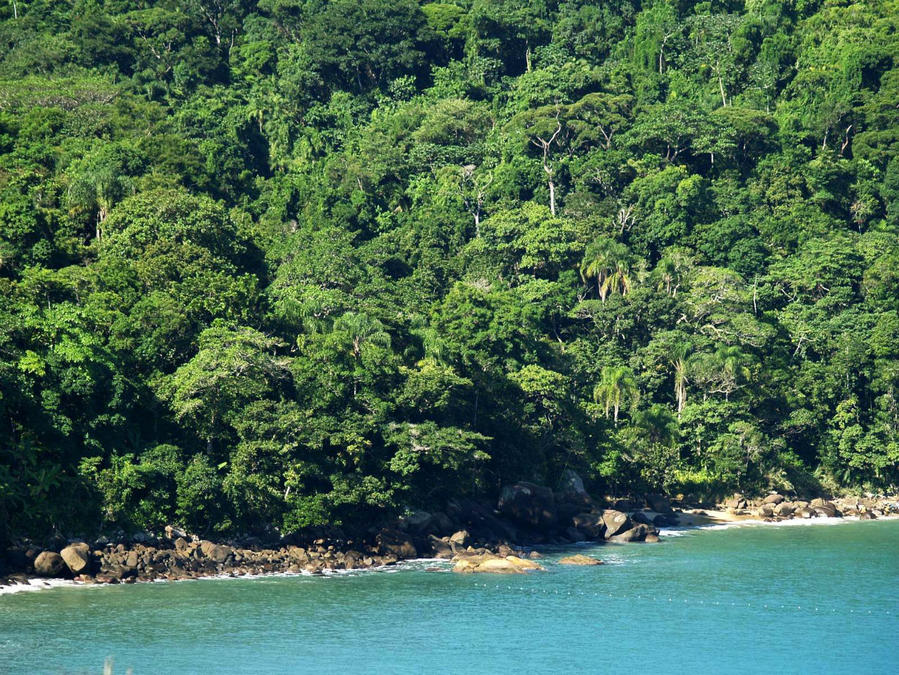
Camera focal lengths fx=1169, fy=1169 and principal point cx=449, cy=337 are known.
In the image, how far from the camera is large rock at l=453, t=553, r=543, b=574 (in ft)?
155

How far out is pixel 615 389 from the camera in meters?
67.4

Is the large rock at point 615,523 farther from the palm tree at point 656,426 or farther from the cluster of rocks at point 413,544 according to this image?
the palm tree at point 656,426

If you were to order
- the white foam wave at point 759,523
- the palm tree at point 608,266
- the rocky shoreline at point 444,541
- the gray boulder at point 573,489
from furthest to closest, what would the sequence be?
the palm tree at point 608,266, the white foam wave at point 759,523, the gray boulder at point 573,489, the rocky shoreline at point 444,541

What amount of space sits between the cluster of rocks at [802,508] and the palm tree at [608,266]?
51.9 feet

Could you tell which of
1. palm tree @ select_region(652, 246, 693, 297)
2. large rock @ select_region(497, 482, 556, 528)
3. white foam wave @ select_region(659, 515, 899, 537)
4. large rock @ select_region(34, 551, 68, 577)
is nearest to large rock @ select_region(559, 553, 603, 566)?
large rock @ select_region(497, 482, 556, 528)

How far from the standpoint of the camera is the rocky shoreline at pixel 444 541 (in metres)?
41.8

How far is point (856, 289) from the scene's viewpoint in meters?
77.1

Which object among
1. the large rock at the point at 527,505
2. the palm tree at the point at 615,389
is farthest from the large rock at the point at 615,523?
the palm tree at the point at 615,389

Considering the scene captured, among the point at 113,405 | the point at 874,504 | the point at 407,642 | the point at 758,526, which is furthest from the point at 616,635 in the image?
the point at 874,504

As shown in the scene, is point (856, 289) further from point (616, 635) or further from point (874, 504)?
point (616, 635)

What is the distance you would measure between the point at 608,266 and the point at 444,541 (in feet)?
96.6

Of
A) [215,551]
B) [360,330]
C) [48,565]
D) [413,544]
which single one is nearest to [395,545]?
[413,544]

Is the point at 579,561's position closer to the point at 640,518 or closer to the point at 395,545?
the point at 395,545

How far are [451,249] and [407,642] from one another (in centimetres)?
4661
